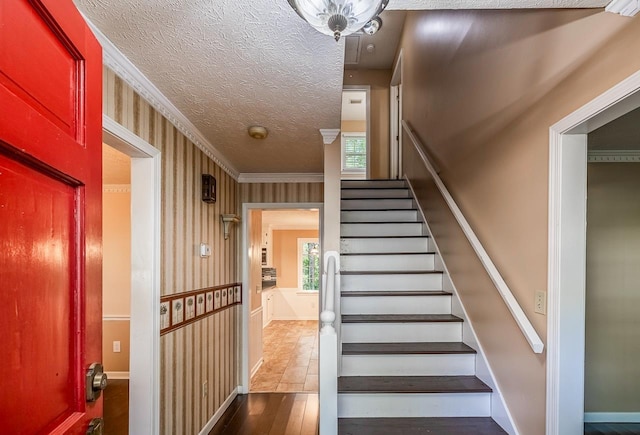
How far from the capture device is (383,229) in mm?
3543

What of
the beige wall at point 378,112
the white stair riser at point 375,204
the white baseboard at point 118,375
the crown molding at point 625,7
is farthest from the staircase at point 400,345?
the white baseboard at point 118,375

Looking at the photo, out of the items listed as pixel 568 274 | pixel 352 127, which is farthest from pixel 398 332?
pixel 352 127

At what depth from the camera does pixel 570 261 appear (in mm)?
1420

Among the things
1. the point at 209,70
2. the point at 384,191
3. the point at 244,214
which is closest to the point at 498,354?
the point at 209,70

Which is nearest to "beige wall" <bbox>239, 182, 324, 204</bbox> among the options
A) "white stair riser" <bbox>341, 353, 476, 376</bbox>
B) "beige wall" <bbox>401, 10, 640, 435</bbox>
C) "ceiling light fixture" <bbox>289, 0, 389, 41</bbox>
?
"beige wall" <bbox>401, 10, 640, 435</bbox>

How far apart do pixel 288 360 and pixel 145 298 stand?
386cm

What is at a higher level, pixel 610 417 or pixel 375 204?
pixel 375 204

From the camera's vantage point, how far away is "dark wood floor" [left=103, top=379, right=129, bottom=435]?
3.18m

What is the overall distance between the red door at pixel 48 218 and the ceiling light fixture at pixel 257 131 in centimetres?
154

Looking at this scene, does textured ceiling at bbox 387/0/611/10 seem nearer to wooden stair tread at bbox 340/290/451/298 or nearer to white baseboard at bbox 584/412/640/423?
wooden stair tread at bbox 340/290/451/298

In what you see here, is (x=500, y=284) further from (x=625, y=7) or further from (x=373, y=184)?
(x=373, y=184)

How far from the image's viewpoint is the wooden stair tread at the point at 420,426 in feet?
6.20

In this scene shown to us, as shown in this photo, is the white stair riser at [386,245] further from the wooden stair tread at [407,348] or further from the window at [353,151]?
the window at [353,151]

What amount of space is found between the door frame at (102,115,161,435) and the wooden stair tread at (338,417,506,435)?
1084mm
